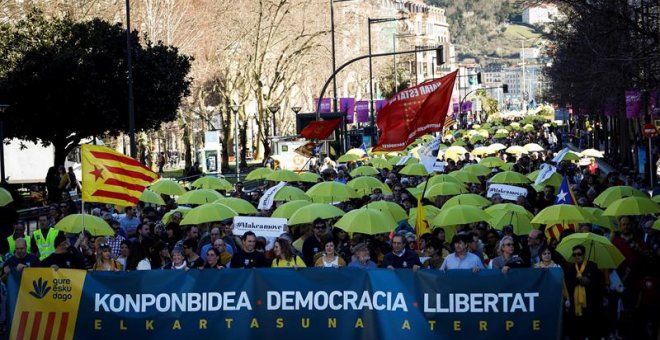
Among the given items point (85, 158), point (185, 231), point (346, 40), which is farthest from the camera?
point (346, 40)

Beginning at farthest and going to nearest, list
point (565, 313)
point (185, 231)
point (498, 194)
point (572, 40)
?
point (572, 40) → point (498, 194) → point (185, 231) → point (565, 313)

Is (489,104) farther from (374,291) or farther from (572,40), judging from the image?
(374,291)

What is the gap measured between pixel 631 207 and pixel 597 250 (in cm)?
375

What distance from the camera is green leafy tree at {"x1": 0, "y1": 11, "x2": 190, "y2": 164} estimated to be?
39.2 metres

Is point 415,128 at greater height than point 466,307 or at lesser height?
greater

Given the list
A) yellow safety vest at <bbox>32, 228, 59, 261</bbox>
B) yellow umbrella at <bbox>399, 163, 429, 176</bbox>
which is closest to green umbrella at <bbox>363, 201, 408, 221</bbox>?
yellow safety vest at <bbox>32, 228, 59, 261</bbox>

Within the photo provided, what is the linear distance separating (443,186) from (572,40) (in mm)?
17287

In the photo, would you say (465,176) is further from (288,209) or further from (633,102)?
(633,102)

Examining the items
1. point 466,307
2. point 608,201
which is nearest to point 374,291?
point 466,307

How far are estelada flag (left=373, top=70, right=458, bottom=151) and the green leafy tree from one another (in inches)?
755

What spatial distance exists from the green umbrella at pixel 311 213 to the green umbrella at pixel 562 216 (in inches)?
99.6

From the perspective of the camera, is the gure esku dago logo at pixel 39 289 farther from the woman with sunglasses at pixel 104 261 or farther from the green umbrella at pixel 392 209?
the green umbrella at pixel 392 209

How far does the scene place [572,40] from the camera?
3809 cm

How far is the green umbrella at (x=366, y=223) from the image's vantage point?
1528 centimetres
